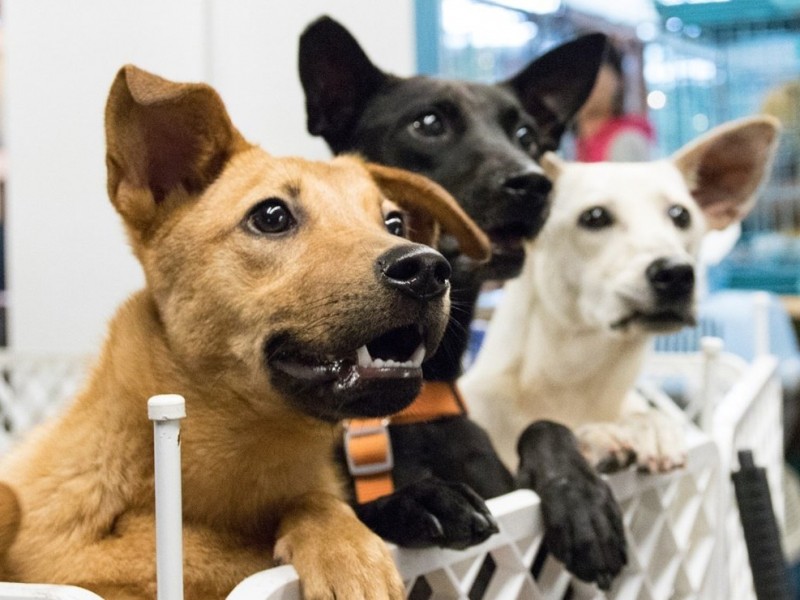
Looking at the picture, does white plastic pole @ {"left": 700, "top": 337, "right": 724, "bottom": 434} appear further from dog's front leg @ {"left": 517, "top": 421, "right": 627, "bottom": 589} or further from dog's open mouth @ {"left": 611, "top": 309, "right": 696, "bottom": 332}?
dog's front leg @ {"left": 517, "top": 421, "right": 627, "bottom": 589}

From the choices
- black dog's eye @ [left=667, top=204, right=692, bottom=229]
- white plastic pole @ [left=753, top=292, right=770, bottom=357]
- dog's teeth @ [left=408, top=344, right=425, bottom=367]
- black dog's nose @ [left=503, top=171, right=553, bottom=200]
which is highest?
black dog's nose @ [left=503, top=171, right=553, bottom=200]

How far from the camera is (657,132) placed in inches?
108

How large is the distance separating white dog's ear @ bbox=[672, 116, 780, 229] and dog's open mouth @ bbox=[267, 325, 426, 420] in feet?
2.83

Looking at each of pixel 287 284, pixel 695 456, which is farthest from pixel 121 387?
pixel 695 456

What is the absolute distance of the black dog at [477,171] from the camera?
95 centimetres

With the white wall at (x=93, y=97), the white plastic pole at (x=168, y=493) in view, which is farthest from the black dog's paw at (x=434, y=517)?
the white wall at (x=93, y=97)

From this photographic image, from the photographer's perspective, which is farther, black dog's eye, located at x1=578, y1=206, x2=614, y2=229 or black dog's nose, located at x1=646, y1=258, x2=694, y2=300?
black dog's eye, located at x1=578, y1=206, x2=614, y2=229

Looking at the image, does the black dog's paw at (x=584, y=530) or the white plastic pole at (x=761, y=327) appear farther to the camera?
the white plastic pole at (x=761, y=327)

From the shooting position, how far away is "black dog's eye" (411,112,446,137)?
4.13ft

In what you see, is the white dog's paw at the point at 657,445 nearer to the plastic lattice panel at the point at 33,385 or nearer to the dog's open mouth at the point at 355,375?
the dog's open mouth at the point at 355,375

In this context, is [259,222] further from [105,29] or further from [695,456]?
[105,29]

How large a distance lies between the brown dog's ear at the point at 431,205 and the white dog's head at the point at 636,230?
1.11 ft

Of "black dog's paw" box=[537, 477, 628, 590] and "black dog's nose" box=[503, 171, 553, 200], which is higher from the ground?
"black dog's nose" box=[503, 171, 553, 200]

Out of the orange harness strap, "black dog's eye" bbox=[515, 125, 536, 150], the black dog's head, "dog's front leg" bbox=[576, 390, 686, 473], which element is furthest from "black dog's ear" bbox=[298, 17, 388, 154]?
"dog's front leg" bbox=[576, 390, 686, 473]
